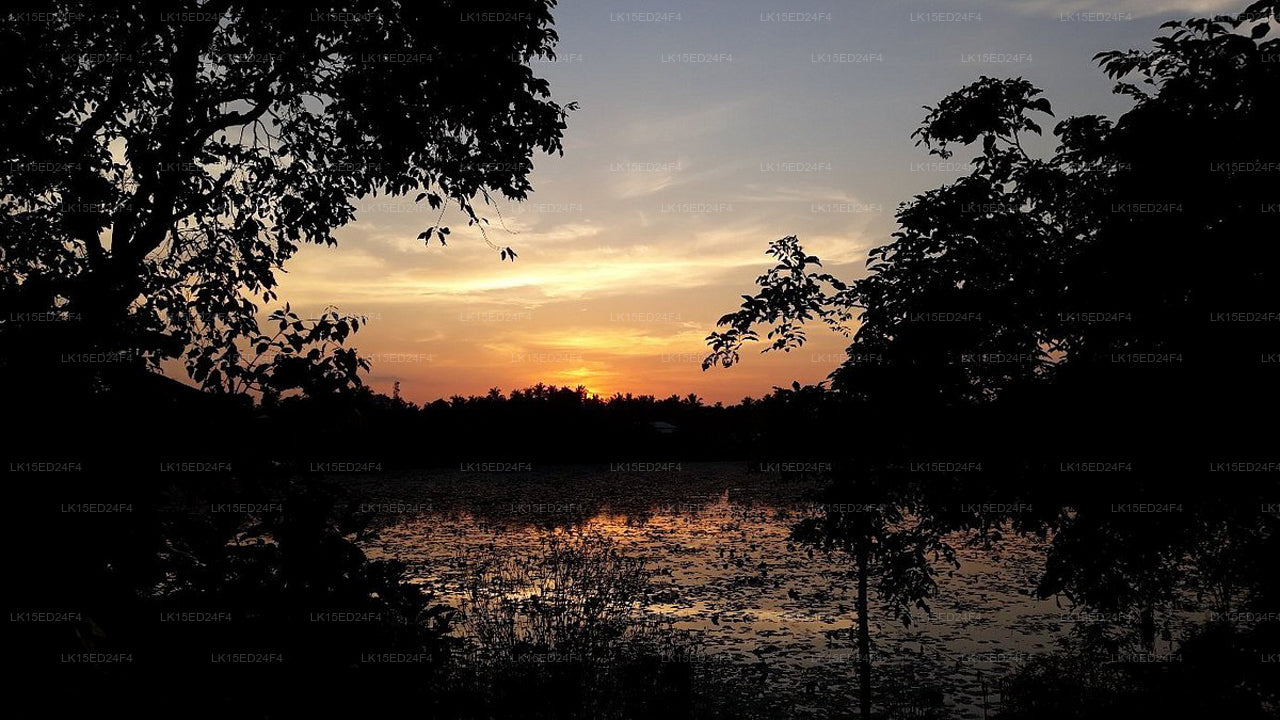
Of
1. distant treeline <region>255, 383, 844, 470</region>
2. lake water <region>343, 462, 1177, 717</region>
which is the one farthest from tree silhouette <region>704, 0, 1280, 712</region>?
distant treeline <region>255, 383, 844, 470</region>

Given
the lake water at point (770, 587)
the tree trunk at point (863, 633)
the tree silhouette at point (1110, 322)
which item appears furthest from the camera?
the lake water at point (770, 587)

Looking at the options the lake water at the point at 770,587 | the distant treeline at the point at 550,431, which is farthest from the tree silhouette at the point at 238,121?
the distant treeline at the point at 550,431

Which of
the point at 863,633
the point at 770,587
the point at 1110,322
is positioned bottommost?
the point at 770,587

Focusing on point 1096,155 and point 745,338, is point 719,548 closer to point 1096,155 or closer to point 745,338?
point 745,338

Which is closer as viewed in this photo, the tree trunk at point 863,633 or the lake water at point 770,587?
the tree trunk at point 863,633

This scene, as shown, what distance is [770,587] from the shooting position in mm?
17109

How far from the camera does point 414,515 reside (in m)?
29.3

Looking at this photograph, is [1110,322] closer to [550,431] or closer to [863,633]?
[863,633]

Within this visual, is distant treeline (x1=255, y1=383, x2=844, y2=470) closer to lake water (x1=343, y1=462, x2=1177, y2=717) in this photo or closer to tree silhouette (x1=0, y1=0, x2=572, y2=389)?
lake water (x1=343, y1=462, x2=1177, y2=717)

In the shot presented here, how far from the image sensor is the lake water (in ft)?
37.2

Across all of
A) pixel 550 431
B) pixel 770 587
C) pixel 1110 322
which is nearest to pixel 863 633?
pixel 1110 322

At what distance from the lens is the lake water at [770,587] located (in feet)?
37.2

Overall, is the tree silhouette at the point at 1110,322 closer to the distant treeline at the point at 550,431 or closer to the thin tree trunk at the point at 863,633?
the thin tree trunk at the point at 863,633

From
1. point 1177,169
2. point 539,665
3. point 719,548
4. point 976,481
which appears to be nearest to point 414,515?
point 719,548
